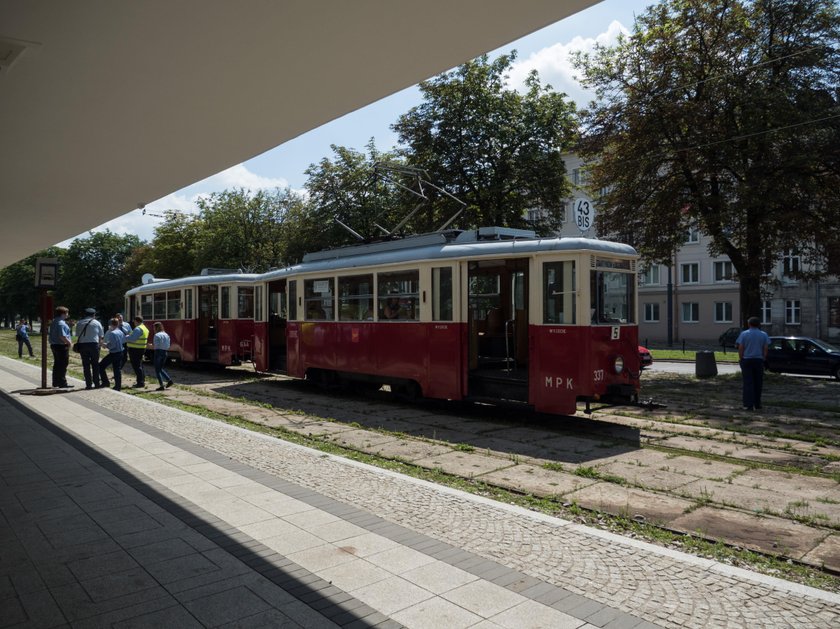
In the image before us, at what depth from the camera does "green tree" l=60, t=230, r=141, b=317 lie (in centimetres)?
7131

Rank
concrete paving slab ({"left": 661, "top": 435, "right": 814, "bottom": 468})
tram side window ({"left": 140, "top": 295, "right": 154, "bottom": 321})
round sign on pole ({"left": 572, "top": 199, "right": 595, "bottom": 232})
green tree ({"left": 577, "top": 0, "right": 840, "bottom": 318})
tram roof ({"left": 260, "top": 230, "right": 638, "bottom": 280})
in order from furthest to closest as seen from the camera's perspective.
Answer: tram side window ({"left": 140, "top": 295, "right": 154, "bottom": 321}), green tree ({"left": 577, "top": 0, "right": 840, "bottom": 318}), round sign on pole ({"left": 572, "top": 199, "right": 595, "bottom": 232}), tram roof ({"left": 260, "top": 230, "right": 638, "bottom": 280}), concrete paving slab ({"left": 661, "top": 435, "right": 814, "bottom": 468})

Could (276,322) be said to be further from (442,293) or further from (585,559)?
(585,559)

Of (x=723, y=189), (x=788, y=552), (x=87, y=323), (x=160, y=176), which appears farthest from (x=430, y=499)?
(x=723, y=189)

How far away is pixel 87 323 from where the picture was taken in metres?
15.4

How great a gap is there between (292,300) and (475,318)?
591 centimetres

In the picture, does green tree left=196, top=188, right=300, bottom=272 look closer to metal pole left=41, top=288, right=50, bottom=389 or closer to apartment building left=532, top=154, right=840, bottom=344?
apartment building left=532, top=154, right=840, bottom=344

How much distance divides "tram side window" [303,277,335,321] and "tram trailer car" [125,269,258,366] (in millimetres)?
3414

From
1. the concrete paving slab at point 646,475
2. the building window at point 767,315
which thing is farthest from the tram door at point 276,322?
the building window at point 767,315

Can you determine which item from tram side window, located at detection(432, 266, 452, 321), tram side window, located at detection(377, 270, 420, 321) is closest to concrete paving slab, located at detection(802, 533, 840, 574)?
tram side window, located at detection(432, 266, 452, 321)

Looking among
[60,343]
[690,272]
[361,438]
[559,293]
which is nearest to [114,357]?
[60,343]

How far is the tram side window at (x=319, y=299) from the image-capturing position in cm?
1463

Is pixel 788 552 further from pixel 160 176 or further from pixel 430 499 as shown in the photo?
pixel 160 176

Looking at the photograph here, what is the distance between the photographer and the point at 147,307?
79.3 ft

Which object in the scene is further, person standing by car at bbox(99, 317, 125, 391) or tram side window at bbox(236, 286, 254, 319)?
tram side window at bbox(236, 286, 254, 319)
